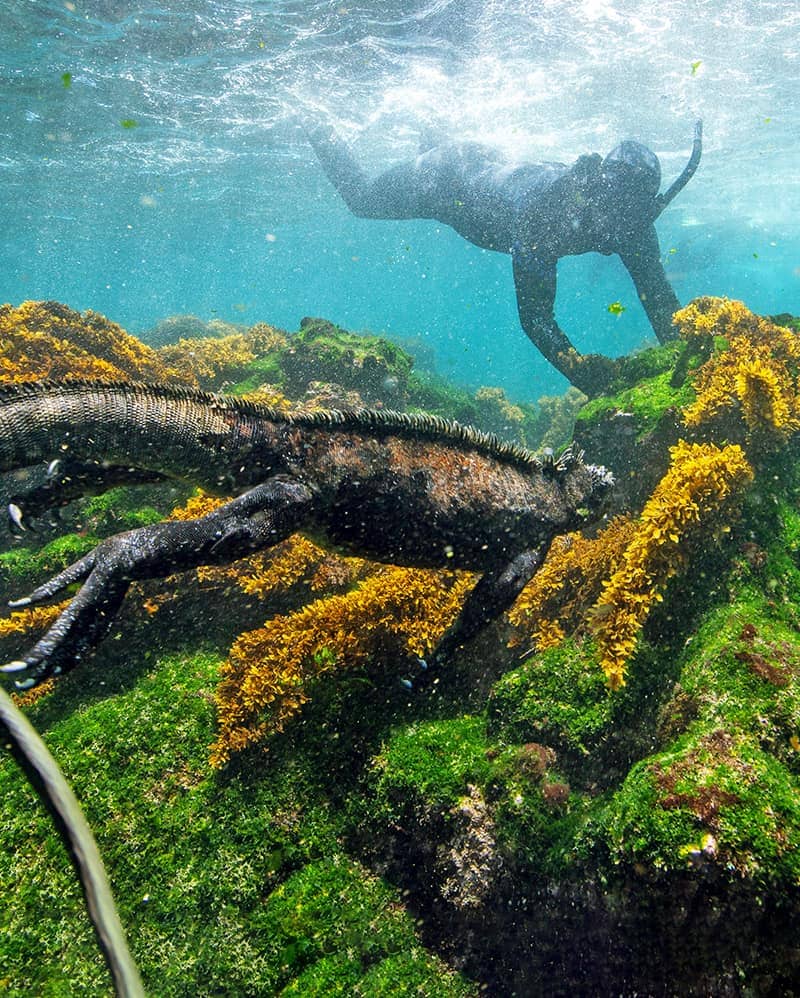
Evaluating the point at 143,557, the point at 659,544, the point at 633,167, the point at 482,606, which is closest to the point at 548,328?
the point at 633,167

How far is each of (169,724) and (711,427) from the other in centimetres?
626

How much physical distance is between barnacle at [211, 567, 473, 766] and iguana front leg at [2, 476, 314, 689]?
3.32 ft

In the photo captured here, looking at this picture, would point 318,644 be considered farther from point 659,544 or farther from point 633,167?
point 633,167

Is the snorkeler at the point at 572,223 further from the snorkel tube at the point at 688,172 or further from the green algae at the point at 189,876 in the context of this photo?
the green algae at the point at 189,876

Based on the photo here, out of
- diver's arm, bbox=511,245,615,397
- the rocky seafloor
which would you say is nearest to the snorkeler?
diver's arm, bbox=511,245,615,397

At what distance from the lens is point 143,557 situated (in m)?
3.34

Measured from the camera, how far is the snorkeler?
1141 centimetres

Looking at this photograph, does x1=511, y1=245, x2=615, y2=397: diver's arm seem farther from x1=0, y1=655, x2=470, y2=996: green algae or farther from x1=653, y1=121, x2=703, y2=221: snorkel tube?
x1=0, y1=655, x2=470, y2=996: green algae

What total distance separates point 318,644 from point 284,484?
1.35 m

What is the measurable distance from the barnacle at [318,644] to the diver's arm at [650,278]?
421 inches

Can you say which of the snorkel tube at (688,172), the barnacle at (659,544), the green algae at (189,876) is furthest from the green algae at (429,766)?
the snorkel tube at (688,172)

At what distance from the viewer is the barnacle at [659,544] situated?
4082 millimetres

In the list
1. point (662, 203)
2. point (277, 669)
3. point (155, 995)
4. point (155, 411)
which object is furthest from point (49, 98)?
point (155, 995)

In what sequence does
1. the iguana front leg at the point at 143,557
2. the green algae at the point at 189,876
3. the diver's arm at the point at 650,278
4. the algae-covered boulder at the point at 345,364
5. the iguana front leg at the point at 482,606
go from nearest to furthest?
1. the green algae at the point at 189,876
2. the iguana front leg at the point at 143,557
3. the iguana front leg at the point at 482,606
4. the algae-covered boulder at the point at 345,364
5. the diver's arm at the point at 650,278
